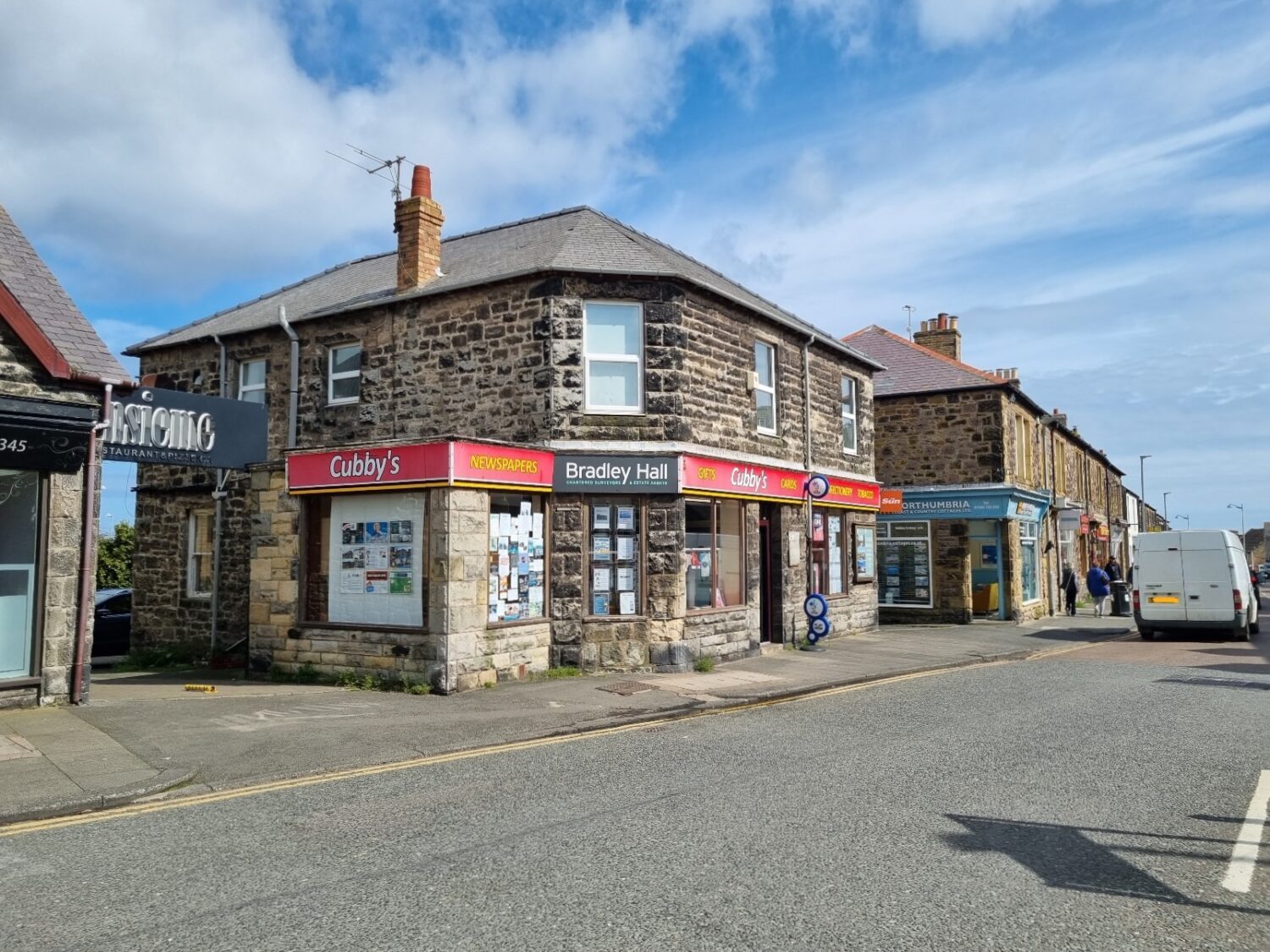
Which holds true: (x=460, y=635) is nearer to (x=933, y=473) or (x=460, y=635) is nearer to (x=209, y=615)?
(x=209, y=615)

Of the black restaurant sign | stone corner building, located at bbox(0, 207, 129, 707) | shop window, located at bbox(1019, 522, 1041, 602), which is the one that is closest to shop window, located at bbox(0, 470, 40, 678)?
stone corner building, located at bbox(0, 207, 129, 707)

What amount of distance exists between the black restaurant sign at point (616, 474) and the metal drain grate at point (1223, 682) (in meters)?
7.56

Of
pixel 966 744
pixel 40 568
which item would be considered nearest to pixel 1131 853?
pixel 966 744

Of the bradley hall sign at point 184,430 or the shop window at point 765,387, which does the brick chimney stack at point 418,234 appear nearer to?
the bradley hall sign at point 184,430

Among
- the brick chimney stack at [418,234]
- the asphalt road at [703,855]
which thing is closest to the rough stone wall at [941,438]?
the brick chimney stack at [418,234]

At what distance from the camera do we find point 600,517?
1432cm

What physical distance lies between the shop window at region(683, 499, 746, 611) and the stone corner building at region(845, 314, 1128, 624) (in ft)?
29.5

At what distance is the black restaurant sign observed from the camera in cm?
1398

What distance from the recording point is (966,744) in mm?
8766

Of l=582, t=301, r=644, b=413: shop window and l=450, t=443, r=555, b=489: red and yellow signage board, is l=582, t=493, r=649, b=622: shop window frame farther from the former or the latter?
l=582, t=301, r=644, b=413: shop window

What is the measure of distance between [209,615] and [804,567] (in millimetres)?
11498

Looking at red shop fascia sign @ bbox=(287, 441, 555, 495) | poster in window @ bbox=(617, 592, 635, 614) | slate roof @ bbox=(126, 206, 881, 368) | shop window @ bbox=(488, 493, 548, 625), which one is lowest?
poster in window @ bbox=(617, 592, 635, 614)

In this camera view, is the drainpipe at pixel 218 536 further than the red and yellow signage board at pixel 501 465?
Yes

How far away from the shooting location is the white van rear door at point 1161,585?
65.6 feet
